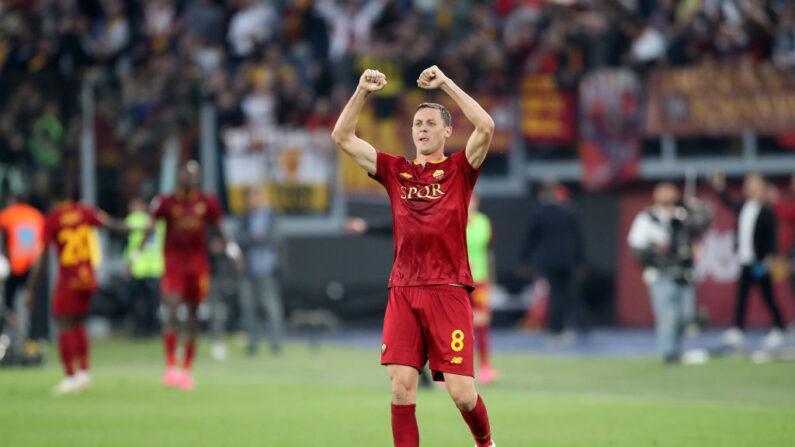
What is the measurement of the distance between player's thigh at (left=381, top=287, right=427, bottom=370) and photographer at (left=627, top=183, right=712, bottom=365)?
9.98 m

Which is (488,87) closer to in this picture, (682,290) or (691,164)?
(691,164)

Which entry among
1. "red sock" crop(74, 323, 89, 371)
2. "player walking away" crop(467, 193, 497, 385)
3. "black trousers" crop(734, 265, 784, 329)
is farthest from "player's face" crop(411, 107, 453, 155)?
"black trousers" crop(734, 265, 784, 329)

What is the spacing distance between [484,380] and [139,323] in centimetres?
1015

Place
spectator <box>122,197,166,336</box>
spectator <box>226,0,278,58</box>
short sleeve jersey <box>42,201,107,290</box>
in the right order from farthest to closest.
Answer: spectator <box>226,0,278,58</box>, spectator <box>122,197,166,336</box>, short sleeve jersey <box>42,201,107,290</box>

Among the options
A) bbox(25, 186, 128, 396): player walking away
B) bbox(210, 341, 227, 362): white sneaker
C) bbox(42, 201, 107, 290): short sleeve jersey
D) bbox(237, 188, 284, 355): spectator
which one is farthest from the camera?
bbox(237, 188, 284, 355): spectator

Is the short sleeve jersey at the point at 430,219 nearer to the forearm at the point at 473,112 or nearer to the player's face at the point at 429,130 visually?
the player's face at the point at 429,130

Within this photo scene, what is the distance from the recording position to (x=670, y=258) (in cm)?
1756

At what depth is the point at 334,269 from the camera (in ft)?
81.1

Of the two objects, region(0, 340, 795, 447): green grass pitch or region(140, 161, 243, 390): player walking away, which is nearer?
region(0, 340, 795, 447): green grass pitch

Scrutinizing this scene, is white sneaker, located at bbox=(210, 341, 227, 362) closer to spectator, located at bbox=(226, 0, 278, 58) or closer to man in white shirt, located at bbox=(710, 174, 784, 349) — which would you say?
spectator, located at bbox=(226, 0, 278, 58)

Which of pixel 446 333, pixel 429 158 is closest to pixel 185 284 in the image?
pixel 429 158

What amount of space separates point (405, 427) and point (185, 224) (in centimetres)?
814

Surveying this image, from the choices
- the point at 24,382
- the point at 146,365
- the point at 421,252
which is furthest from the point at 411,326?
the point at 146,365

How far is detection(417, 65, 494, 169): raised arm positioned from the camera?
7957 mm
